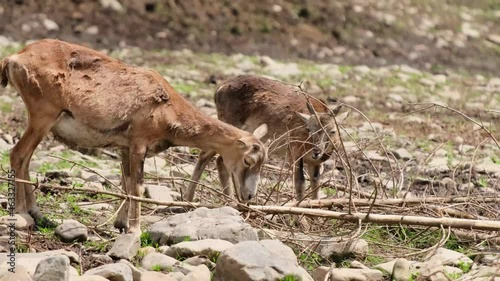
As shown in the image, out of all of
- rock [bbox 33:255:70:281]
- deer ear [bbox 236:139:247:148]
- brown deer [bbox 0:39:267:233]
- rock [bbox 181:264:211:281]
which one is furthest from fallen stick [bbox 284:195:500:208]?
rock [bbox 33:255:70:281]

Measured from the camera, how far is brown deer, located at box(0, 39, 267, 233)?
31.7ft

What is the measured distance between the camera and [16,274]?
7.46 m

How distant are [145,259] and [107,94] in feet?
7.02

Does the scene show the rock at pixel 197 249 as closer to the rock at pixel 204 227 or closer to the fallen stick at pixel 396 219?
the rock at pixel 204 227

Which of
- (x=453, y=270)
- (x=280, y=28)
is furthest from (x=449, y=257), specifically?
(x=280, y=28)

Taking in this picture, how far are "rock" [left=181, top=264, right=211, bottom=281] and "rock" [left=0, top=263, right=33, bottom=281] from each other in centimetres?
123

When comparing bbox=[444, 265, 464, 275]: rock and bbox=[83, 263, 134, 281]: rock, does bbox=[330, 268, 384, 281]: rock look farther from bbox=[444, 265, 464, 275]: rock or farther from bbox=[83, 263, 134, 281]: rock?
bbox=[83, 263, 134, 281]: rock

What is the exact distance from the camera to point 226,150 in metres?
10.8

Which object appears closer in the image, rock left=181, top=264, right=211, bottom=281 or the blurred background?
rock left=181, top=264, right=211, bottom=281

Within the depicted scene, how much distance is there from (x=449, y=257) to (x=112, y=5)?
53.8 ft

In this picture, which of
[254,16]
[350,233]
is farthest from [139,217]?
[254,16]

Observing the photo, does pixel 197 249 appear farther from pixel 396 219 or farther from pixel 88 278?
pixel 396 219

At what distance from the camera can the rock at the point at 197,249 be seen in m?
8.59

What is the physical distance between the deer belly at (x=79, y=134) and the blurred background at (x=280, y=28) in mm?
11986
